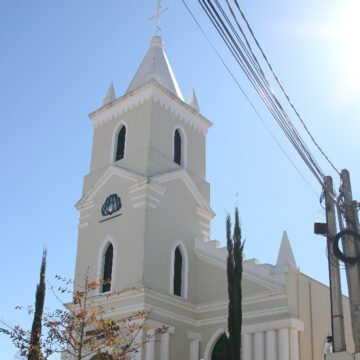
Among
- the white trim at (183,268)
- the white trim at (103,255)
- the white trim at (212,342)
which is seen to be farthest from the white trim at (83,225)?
the white trim at (212,342)

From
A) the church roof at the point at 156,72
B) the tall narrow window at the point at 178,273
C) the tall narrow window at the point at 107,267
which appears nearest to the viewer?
the tall narrow window at the point at 178,273

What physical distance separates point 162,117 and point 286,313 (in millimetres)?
11381

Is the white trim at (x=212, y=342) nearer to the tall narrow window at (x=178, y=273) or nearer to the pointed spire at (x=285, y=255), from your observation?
the tall narrow window at (x=178, y=273)

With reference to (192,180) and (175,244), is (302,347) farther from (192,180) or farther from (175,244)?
(192,180)

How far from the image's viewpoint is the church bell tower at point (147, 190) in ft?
82.8

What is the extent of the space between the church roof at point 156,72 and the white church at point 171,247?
0.25 ft

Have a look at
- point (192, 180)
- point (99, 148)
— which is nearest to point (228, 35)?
point (192, 180)

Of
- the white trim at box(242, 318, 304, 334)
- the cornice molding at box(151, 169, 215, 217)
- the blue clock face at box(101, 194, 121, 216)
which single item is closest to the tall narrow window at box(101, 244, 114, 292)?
the blue clock face at box(101, 194, 121, 216)

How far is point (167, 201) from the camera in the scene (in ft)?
87.6

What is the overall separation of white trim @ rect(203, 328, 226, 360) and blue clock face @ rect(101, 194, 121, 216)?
7.07 meters

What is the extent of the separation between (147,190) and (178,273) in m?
3.95

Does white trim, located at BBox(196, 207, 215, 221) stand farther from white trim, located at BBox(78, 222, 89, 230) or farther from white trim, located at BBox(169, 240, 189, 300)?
white trim, located at BBox(78, 222, 89, 230)

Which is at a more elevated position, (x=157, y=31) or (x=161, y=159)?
(x=157, y=31)

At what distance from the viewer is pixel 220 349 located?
24328 millimetres
